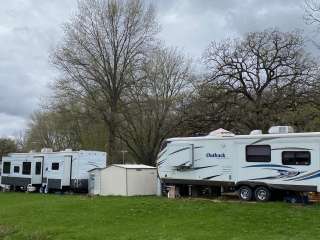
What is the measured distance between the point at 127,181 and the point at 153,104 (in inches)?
781

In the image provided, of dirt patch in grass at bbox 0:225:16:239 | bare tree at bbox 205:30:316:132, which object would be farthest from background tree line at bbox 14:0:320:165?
dirt patch in grass at bbox 0:225:16:239

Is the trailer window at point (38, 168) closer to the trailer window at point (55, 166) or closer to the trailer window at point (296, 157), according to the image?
the trailer window at point (55, 166)

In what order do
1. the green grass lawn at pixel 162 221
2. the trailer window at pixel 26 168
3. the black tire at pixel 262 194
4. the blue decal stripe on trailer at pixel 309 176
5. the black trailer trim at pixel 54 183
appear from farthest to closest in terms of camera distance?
1. the trailer window at pixel 26 168
2. the black trailer trim at pixel 54 183
3. the black tire at pixel 262 194
4. the blue decal stripe on trailer at pixel 309 176
5. the green grass lawn at pixel 162 221

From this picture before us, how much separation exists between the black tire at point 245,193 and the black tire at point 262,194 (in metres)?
0.28

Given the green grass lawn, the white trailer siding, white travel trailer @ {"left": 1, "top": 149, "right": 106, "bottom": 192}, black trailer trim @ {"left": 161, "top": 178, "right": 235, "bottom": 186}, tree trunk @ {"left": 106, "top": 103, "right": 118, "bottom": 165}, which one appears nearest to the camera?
the green grass lawn

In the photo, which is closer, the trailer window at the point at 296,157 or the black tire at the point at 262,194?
the trailer window at the point at 296,157

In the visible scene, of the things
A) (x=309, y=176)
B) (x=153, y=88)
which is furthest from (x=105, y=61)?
(x=309, y=176)

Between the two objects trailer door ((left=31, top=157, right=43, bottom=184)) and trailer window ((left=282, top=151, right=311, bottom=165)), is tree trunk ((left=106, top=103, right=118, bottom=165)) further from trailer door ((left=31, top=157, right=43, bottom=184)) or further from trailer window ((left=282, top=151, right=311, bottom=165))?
trailer window ((left=282, top=151, right=311, bottom=165))

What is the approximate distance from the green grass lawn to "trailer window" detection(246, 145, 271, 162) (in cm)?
278

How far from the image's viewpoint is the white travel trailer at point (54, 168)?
126ft

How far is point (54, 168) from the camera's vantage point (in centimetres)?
3981

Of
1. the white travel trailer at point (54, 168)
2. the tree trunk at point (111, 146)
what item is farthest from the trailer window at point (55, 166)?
the tree trunk at point (111, 146)

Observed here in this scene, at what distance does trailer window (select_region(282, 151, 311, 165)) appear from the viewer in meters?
23.6

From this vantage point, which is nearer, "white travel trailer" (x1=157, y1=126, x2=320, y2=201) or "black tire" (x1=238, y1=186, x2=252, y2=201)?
Result: "white travel trailer" (x1=157, y1=126, x2=320, y2=201)
